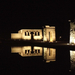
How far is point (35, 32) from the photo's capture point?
33.8 metres

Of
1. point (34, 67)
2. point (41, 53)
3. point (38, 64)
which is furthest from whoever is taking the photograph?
point (41, 53)

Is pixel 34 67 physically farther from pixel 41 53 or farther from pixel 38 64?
pixel 41 53

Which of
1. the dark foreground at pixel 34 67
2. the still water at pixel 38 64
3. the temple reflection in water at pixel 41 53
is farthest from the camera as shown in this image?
the temple reflection in water at pixel 41 53

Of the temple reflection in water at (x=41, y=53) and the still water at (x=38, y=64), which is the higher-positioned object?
the temple reflection in water at (x=41, y=53)

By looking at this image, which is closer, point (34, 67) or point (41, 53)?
point (34, 67)

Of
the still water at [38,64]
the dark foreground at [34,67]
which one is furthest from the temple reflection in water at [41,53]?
the dark foreground at [34,67]

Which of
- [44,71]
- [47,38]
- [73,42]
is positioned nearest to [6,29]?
[47,38]

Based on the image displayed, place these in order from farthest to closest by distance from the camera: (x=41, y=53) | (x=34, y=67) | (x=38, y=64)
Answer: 1. (x=41, y=53)
2. (x=38, y=64)
3. (x=34, y=67)

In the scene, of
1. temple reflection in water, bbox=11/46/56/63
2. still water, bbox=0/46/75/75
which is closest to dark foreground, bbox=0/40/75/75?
still water, bbox=0/46/75/75

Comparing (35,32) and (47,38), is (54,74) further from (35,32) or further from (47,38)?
(35,32)

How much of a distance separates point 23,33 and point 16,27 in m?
20.3

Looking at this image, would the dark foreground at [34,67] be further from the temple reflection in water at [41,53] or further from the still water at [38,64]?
the temple reflection in water at [41,53]

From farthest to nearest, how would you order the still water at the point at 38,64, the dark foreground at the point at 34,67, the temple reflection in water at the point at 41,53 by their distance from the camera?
the temple reflection in water at the point at 41,53 < the still water at the point at 38,64 < the dark foreground at the point at 34,67

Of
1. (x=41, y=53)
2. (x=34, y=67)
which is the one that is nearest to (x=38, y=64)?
(x=34, y=67)
